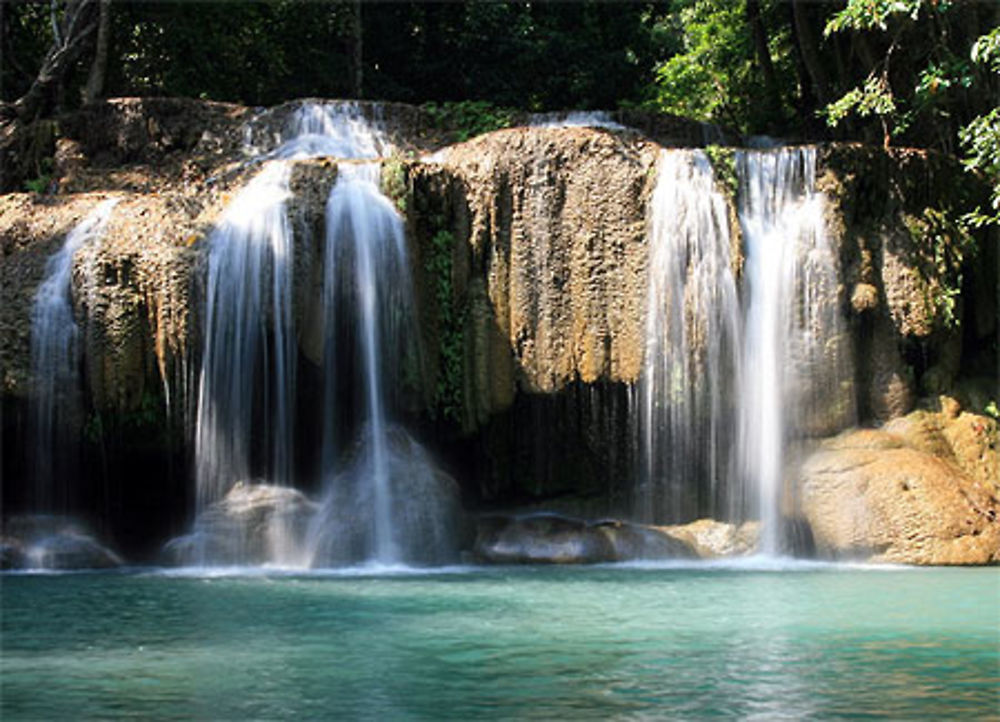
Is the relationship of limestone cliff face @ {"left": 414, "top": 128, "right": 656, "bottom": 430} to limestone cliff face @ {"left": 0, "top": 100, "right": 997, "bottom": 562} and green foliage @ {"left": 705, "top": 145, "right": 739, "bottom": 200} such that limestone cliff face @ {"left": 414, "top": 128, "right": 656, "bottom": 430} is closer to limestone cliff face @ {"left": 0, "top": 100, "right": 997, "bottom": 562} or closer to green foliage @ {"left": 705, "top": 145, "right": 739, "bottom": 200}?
limestone cliff face @ {"left": 0, "top": 100, "right": 997, "bottom": 562}

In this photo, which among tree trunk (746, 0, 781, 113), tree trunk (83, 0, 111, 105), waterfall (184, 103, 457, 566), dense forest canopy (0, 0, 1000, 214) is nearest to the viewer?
waterfall (184, 103, 457, 566)

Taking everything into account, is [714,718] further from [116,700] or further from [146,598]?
[146,598]

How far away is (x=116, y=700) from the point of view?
6031mm

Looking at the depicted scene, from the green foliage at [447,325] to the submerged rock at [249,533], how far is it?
2312 mm

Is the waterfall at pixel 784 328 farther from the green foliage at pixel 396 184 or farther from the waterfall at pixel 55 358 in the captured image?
the waterfall at pixel 55 358

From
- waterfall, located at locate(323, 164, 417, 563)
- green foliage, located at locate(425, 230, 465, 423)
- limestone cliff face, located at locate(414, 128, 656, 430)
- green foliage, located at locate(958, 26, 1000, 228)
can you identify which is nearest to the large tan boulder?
limestone cliff face, located at locate(414, 128, 656, 430)

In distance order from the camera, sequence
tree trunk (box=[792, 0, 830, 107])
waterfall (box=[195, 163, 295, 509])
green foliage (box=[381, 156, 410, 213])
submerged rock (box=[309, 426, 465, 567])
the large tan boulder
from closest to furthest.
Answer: the large tan boulder, submerged rock (box=[309, 426, 465, 567]), waterfall (box=[195, 163, 295, 509]), green foliage (box=[381, 156, 410, 213]), tree trunk (box=[792, 0, 830, 107])

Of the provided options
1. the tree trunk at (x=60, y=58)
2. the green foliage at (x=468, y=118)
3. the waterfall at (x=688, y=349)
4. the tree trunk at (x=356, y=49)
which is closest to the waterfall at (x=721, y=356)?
the waterfall at (x=688, y=349)

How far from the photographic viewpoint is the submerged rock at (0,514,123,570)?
533 inches

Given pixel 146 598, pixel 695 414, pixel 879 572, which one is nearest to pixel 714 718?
pixel 146 598

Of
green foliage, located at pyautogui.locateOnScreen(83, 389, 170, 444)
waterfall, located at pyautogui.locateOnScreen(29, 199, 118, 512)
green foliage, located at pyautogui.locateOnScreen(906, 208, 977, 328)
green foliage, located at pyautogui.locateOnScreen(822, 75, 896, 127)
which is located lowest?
green foliage, located at pyautogui.locateOnScreen(83, 389, 170, 444)

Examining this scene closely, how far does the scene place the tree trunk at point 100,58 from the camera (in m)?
21.4

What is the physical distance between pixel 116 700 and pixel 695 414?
10.1 meters

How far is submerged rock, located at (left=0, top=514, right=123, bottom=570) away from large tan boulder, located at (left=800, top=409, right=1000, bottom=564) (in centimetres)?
745
